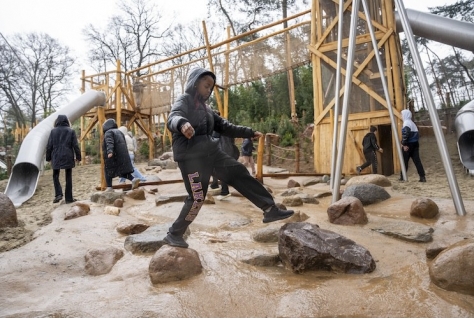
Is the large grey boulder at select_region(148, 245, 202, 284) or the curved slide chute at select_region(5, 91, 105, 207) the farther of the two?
the curved slide chute at select_region(5, 91, 105, 207)

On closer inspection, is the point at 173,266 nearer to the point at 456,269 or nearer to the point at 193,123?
the point at 193,123

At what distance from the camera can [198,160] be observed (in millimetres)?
2656

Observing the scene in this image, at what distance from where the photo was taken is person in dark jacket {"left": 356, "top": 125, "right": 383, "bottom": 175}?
737cm

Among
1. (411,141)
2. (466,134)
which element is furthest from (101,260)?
(466,134)

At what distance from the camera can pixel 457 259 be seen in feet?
6.51

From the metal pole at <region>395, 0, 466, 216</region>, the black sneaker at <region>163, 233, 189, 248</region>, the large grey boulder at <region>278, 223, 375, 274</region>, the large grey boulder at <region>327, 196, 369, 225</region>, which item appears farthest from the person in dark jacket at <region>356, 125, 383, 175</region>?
the black sneaker at <region>163, 233, 189, 248</region>

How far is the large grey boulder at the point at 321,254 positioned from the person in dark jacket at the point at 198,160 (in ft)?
1.35

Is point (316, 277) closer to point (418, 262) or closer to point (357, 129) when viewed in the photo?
point (418, 262)

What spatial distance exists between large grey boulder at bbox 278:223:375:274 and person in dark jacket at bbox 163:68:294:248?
0.41 m

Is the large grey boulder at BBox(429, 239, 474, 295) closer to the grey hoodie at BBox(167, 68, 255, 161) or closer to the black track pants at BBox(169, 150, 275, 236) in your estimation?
the black track pants at BBox(169, 150, 275, 236)

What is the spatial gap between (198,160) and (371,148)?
18.9 ft

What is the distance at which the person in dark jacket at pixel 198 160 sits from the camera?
263cm

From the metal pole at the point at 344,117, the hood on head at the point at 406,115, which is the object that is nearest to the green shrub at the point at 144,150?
the hood on head at the point at 406,115

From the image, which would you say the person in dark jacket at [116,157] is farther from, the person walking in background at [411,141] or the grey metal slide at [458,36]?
the grey metal slide at [458,36]
